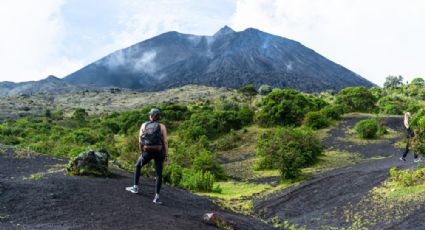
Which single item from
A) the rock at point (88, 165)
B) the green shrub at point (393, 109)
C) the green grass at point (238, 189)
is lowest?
the green grass at point (238, 189)

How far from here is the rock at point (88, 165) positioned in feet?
41.8

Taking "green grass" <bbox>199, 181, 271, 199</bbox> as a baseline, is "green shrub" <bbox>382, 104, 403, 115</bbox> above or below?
above

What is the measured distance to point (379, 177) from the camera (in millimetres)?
15469

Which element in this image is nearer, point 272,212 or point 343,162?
point 272,212

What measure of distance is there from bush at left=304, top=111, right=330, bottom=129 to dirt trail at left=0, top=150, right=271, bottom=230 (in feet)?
83.3

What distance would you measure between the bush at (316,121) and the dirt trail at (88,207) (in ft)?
83.3

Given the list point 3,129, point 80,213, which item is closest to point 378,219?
point 80,213

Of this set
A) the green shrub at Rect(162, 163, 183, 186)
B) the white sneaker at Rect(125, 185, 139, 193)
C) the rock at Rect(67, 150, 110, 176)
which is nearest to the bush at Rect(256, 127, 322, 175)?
the green shrub at Rect(162, 163, 183, 186)

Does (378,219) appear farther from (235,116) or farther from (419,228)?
(235,116)

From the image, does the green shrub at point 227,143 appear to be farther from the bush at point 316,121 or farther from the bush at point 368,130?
the bush at point 368,130

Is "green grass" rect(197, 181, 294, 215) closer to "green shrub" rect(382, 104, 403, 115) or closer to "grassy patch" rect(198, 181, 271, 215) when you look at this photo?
"grassy patch" rect(198, 181, 271, 215)

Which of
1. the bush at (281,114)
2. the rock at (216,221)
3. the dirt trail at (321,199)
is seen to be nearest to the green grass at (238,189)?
the dirt trail at (321,199)

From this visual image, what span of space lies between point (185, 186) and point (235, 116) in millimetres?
23650

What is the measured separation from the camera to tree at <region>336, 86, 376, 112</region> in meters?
47.8
